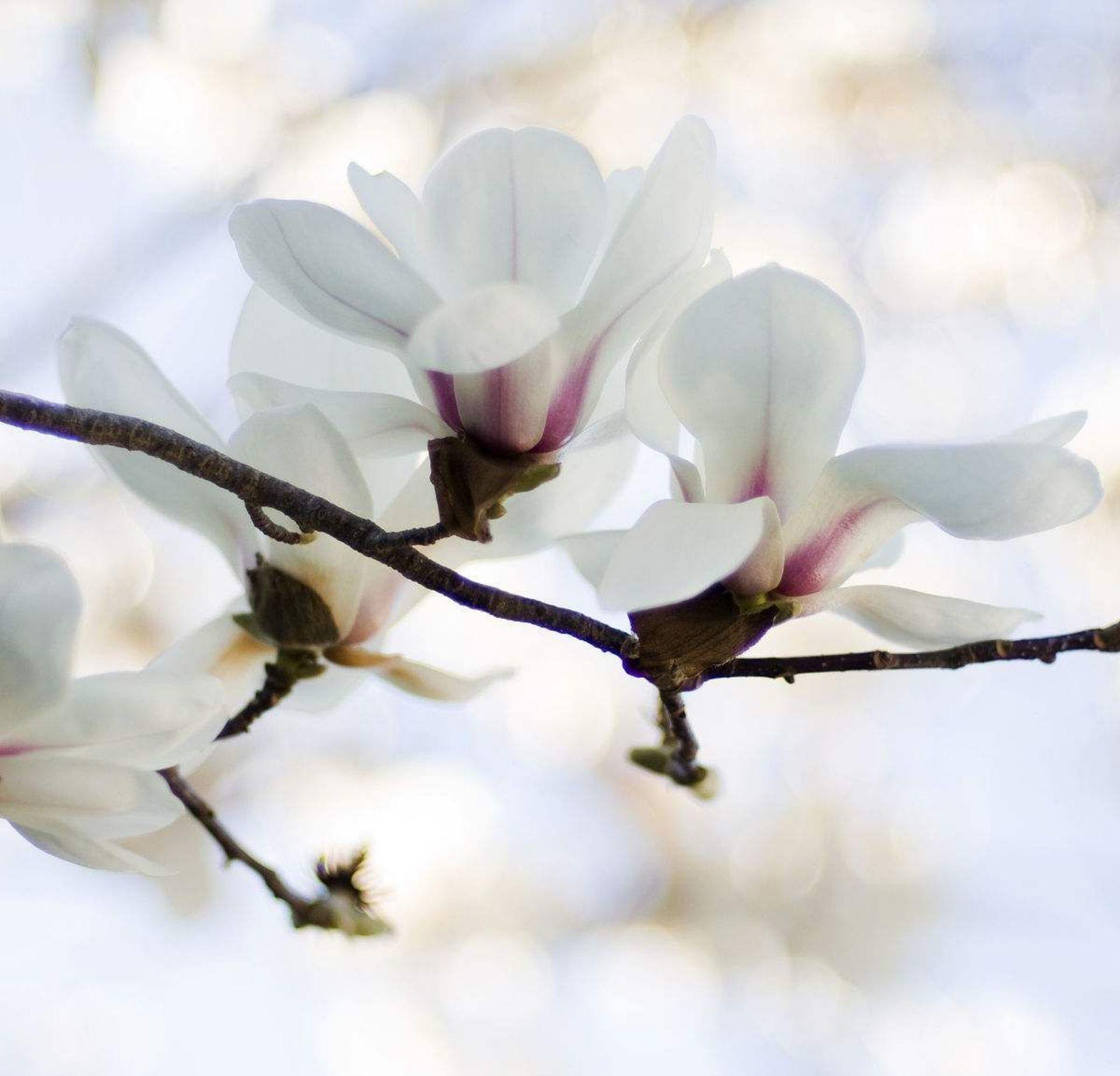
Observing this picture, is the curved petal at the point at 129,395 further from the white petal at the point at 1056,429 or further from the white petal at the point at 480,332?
the white petal at the point at 1056,429

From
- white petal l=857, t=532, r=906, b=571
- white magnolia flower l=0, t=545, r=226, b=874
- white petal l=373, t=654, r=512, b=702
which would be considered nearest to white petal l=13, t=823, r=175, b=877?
white magnolia flower l=0, t=545, r=226, b=874

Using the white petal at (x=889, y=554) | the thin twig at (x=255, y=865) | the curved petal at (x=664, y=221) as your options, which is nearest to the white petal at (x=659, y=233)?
the curved petal at (x=664, y=221)

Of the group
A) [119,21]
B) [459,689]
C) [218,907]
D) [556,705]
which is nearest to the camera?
[459,689]

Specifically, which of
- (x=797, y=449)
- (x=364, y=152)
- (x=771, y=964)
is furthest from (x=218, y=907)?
(x=797, y=449)

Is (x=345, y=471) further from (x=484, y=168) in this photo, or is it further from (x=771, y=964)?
→ (x=771, y=964)

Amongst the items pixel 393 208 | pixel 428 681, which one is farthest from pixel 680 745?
pixel 393 208

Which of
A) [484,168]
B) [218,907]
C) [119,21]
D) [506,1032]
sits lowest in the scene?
[506,1032]

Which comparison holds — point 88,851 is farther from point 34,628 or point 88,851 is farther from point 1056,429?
point 1056,429
